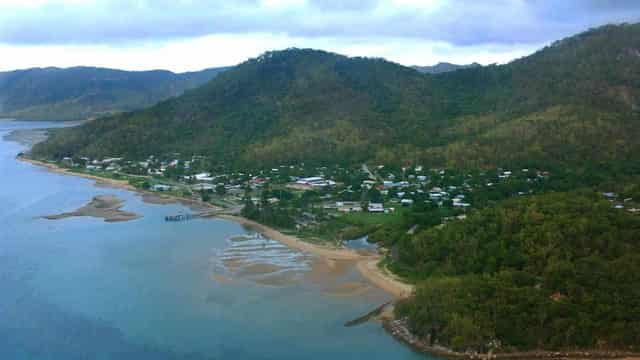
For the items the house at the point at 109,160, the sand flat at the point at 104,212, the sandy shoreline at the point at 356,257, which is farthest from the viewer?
the house at the point at 109,160

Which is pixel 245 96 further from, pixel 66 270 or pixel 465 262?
pixel 465 262

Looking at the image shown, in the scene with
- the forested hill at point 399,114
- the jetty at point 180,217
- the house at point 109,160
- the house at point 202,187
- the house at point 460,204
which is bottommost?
the jetty at point 180,217

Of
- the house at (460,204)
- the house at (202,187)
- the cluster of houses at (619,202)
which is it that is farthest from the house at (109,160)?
the cluster of houses at (619,202)

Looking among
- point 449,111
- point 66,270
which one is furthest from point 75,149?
point 66,270

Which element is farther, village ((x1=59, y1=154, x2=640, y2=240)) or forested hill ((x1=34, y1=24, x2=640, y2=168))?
forested hill ((x1=34, y1=24, x2=640, y2=168))

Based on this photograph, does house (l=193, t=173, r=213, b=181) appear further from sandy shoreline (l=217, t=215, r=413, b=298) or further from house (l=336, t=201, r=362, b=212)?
house (l=336, t=201, r=362, b=212)

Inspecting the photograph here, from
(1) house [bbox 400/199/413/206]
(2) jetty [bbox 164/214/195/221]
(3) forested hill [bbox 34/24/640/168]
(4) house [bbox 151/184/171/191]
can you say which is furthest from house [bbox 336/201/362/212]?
(4) house [bbox 151/184/171/191]

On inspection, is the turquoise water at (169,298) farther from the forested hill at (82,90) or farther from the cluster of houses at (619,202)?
the forested hill at (82,90)
